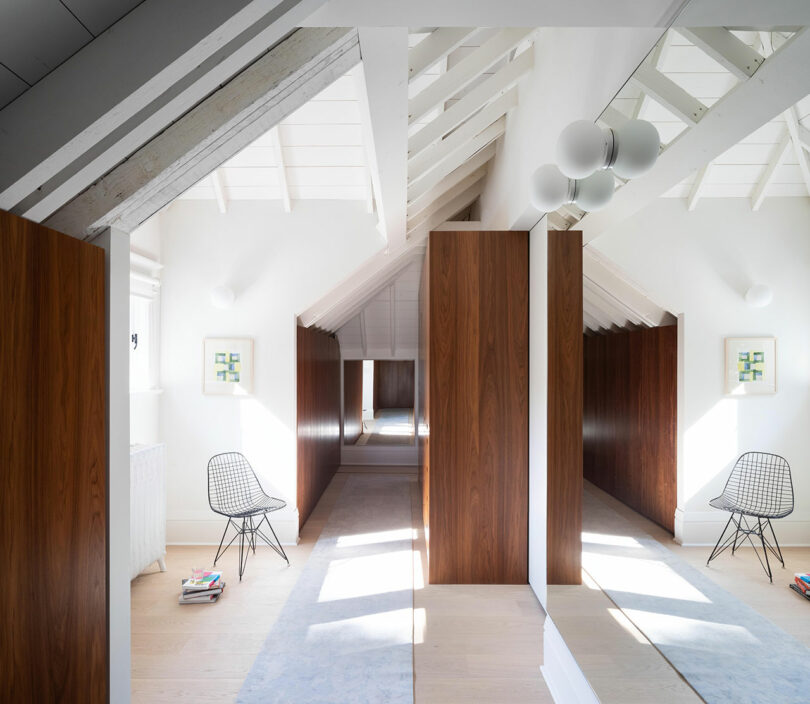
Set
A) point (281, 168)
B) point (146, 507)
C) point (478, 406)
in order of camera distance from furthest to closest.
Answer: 1. point (281, 168)
2. point (146, 507)
3. point (478, 406)

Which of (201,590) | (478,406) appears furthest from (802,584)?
(201,590)

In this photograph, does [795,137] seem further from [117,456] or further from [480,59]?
[117,456]

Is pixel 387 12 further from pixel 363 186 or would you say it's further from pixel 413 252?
pixel 413 252

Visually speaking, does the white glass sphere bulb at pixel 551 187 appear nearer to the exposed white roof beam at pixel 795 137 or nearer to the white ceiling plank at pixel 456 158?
the exposed white roof beam at pixel 795 137

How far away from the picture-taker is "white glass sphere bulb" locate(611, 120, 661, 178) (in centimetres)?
146

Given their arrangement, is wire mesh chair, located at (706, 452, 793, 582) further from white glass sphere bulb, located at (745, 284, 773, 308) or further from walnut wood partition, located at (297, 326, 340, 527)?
walnut wood partition, located at (297, 326, 340, 527)

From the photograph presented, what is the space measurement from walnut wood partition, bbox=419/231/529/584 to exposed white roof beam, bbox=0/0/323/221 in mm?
2450

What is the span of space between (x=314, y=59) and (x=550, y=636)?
2607mm

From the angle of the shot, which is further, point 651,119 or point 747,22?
point 651,119

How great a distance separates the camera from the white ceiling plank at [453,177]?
3.79 metres

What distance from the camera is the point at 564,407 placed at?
288 cm

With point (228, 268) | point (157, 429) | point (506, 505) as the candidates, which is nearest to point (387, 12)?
point (506, 505)

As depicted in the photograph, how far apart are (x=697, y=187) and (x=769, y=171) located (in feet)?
1.11

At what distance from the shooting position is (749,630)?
1378 mm
